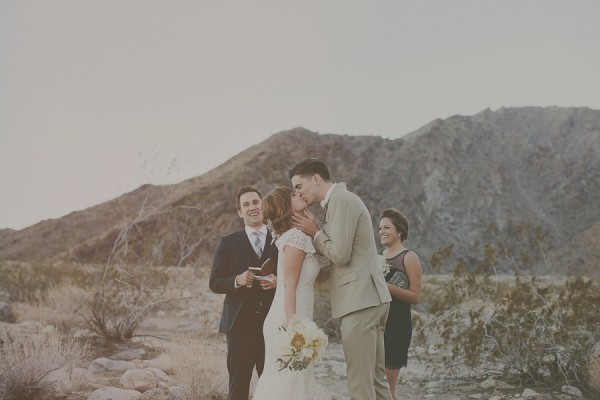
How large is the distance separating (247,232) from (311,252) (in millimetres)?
1161

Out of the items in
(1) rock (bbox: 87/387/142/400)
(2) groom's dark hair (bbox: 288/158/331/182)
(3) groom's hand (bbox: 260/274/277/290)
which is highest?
(2) groom's dark hair (bbox: 288/158/331/182)

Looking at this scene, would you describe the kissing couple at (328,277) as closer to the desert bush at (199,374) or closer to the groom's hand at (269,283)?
the groom's hand at (269,283)

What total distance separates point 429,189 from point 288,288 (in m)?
41.8

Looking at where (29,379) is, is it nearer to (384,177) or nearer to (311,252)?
(311,252)

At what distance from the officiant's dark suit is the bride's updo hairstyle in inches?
24.3

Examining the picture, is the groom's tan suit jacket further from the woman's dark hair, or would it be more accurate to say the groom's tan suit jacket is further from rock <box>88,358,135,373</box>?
→ rock <box>88,358,135,373</box>

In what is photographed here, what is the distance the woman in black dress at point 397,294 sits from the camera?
15.7 ft

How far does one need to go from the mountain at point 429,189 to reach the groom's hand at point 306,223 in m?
30.2

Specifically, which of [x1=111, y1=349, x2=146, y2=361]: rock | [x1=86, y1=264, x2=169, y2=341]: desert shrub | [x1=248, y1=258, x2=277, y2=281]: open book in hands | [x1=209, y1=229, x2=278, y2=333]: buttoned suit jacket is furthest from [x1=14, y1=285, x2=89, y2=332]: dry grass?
[x1=248, y1=258, x2=277, y2=281]: open book in hands

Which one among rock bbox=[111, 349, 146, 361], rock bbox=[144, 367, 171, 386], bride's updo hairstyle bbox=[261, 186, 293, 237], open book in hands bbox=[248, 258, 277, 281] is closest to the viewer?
bride's updo hairstyle bbox=[261, 186, 293, 237]

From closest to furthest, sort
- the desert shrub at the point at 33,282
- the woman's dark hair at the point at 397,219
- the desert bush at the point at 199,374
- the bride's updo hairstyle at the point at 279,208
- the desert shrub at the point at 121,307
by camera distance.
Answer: the bride's updo hairstyle at the point at 279,208, the woman's dark hair at the point at 397,219, the desert bush at the point at 199,374, the desert shrub at the point at 121,307, the desert shrub at the point at 33,282

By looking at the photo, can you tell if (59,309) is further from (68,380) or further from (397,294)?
(397,294)

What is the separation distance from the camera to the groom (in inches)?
139

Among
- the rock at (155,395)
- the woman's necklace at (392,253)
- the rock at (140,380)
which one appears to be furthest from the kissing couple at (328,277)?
the rock at (140,380)
